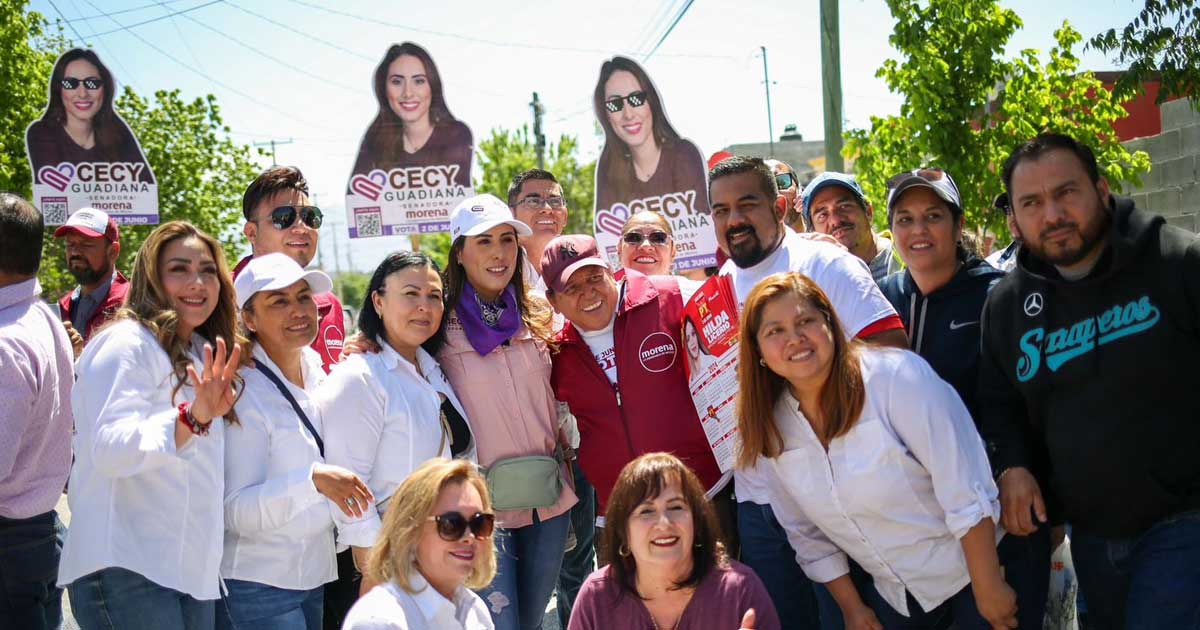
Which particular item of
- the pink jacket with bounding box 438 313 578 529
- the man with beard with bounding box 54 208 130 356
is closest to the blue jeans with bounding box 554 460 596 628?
the pink jacket with bounding box 438 313 578 529

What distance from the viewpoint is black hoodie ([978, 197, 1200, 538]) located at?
3.33 meters

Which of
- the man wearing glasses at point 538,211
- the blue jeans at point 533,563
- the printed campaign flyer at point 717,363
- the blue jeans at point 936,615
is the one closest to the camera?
the blue jeans at point 936,615

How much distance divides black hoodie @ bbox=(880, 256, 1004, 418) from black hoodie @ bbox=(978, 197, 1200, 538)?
0.38 m

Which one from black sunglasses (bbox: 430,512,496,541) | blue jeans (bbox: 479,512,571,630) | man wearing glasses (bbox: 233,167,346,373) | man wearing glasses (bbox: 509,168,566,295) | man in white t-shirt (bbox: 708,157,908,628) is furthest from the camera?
man wearing glasses (bbox: 509,168,566,295)

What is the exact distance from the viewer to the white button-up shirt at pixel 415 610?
128 inches

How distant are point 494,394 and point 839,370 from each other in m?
1.76

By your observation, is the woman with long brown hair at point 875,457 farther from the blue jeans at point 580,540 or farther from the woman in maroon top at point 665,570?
the blue jeans at point 580,540

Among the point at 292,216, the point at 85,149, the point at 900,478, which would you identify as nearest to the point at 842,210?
the point at 900,478

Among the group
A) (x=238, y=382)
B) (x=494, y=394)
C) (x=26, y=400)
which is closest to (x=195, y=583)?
(x=238, y=382)

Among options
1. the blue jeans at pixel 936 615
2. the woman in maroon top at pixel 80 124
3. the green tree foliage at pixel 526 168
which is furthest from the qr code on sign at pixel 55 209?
the green tree foliage at pixel 526 168

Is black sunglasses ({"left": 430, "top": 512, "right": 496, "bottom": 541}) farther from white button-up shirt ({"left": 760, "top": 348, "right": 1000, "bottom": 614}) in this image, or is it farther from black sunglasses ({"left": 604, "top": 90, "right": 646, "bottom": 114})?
black sunglasses ({"left": 604, "top": 90, "right": 646, "bottom": 114})

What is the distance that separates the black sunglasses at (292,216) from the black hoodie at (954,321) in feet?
10.7

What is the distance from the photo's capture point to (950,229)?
14.4 feet

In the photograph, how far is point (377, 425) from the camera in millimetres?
4203
